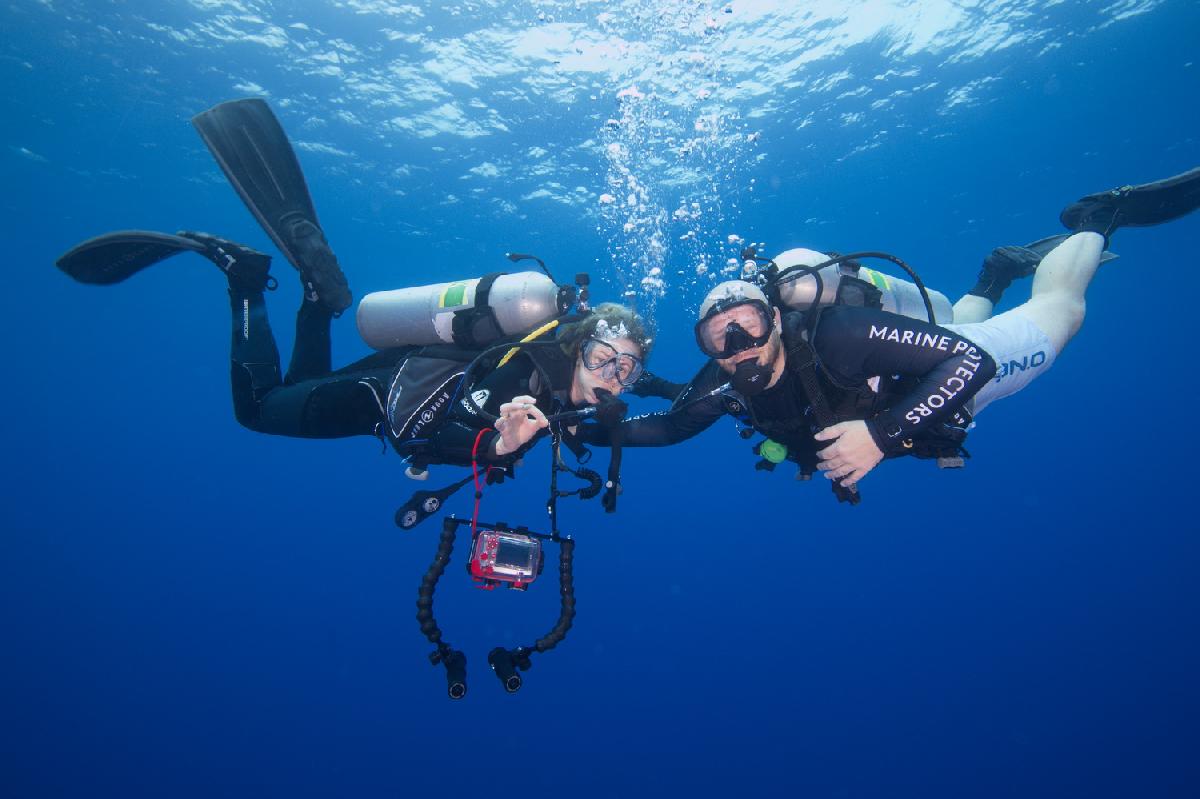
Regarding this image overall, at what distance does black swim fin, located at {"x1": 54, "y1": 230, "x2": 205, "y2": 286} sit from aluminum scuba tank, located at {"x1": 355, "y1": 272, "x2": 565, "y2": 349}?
215cm

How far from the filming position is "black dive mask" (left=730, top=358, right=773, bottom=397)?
401 centimetres

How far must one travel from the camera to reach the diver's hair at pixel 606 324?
15.3 feet

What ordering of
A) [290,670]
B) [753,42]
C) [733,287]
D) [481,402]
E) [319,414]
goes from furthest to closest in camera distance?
1. [290,670]
2. [753,42]
3. [319,414]
4. [733,287]
5. [481,402]

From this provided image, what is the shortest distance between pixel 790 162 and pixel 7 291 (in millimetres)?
57545

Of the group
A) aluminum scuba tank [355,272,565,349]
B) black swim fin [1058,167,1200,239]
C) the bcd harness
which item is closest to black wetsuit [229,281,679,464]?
aluminum scuba tank [355,272,565,349]

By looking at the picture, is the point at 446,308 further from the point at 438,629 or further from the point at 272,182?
the point at 438,629

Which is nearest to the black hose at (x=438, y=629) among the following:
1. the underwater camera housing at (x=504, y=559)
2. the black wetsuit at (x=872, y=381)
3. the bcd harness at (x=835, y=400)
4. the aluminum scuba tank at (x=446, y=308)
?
the underwater camera housing at (x=504, y=559)

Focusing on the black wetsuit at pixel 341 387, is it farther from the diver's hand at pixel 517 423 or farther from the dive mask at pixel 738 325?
the dive mask at pixel 738 325

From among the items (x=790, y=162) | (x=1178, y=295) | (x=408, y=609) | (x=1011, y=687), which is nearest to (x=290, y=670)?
(x=408, y=609)

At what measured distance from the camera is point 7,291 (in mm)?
39781

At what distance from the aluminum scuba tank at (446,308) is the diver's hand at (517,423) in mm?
1154

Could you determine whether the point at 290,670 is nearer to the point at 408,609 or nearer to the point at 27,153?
the point at 408,609

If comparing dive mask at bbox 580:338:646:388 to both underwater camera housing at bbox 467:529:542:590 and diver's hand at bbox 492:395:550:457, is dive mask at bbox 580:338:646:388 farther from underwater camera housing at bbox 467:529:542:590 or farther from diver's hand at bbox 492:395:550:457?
underwater camera housing at bbox 467:529:542:590

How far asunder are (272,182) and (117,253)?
6.15ft
